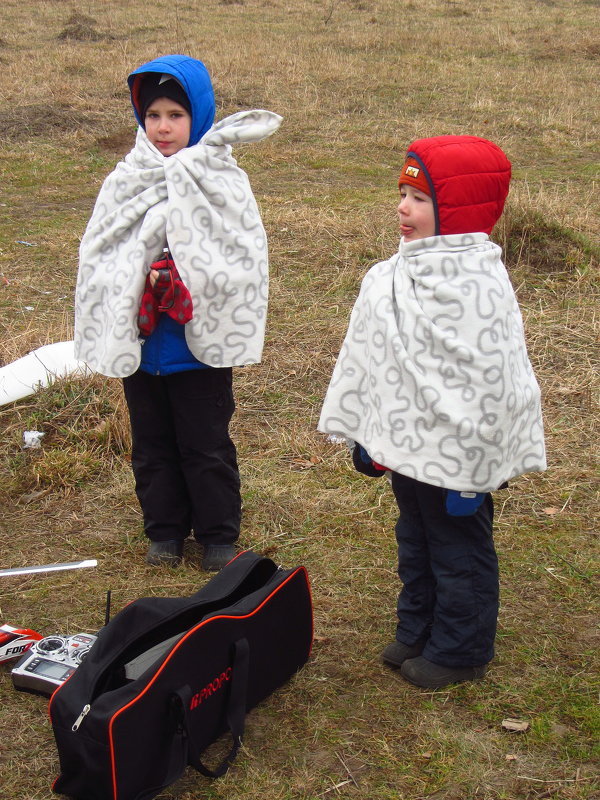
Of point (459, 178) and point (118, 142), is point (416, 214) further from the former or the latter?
point (118, 142)

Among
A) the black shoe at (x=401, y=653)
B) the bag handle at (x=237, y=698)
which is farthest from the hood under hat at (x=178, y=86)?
the black shoe at (x=401, y=653)

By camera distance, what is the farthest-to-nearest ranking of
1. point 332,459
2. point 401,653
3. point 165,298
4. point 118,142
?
point 118,142 → point 332,459 → point 165,298 → point 401,653

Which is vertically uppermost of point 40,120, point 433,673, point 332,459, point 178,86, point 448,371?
point 178,86

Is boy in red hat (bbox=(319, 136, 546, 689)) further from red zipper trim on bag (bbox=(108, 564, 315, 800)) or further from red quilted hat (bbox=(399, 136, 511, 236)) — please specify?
red zipper trim on bag (bbox=(108, 564, 315, 800))

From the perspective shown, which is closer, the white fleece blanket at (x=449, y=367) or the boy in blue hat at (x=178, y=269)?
the white fleece blanket at (x=449, y=367)

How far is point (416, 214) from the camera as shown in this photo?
2543 mm

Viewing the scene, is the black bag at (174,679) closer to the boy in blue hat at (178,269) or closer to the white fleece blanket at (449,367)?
the white fleece blanket at (449,367)

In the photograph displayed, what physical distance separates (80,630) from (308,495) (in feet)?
3.98

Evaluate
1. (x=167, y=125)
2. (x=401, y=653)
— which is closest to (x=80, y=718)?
(x=401, y=653)

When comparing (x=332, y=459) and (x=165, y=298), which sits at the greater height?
(x=165, y=298)

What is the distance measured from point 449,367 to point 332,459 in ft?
6.16

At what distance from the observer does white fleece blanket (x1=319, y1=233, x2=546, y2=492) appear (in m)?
2.52

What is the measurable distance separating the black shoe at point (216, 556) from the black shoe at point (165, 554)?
0.11 m

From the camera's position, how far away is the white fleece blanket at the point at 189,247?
3182 mm
